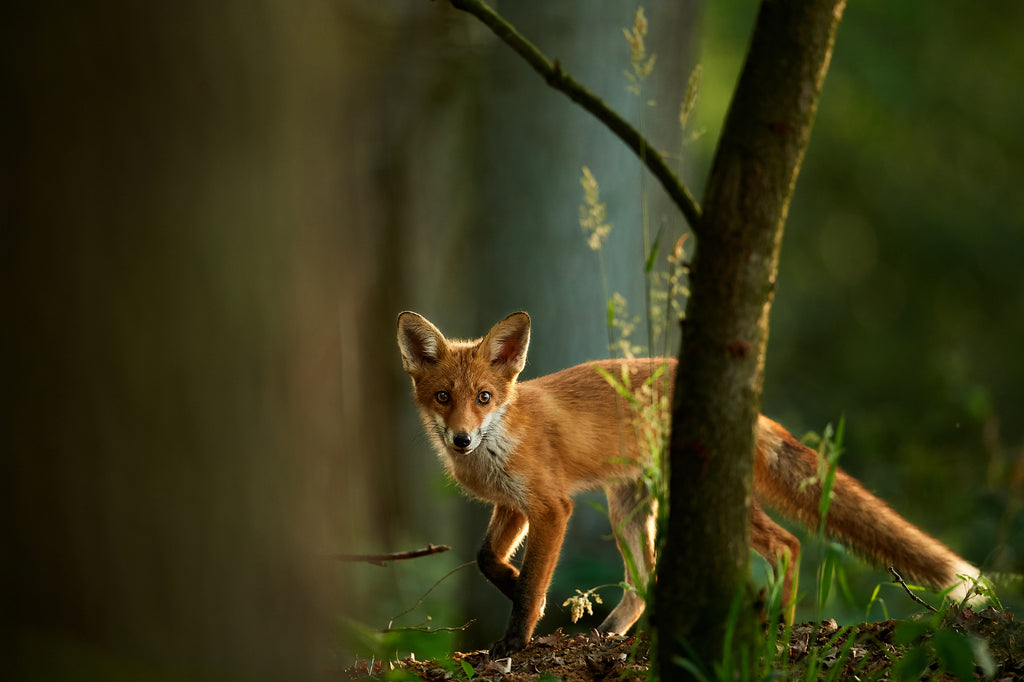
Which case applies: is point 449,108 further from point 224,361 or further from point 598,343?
point 224,361

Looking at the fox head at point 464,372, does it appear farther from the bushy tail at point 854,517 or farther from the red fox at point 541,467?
the bushy tail at point 854,517

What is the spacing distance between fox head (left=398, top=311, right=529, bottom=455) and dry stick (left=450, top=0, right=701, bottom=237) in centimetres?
178

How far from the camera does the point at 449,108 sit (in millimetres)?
7242

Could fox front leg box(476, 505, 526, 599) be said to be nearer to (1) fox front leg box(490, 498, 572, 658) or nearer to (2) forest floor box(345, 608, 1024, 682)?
(1) fox front leg box(490, 498, 572, 658)

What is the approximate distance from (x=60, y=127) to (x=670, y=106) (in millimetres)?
5256

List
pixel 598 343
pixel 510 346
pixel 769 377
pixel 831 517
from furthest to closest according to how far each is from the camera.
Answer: pixel 769 377, pixel 598 343, pixel 510 346, pixel 831 517

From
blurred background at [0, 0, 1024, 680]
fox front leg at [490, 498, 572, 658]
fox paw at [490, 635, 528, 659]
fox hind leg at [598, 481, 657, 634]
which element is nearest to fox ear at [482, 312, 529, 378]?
fox front leg at [490, 498, 572, 658]

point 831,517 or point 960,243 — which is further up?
point 960,243

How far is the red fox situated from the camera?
3.82 meters

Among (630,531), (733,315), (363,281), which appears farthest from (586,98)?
(363,281)

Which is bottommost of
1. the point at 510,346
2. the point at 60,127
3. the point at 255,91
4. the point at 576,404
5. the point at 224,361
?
the point at 576,404

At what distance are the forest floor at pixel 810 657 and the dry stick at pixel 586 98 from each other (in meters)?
1.32

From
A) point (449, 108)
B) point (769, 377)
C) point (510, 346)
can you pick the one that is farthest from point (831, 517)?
point (769, 377)

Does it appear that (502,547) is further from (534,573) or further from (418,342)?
(418,342)
